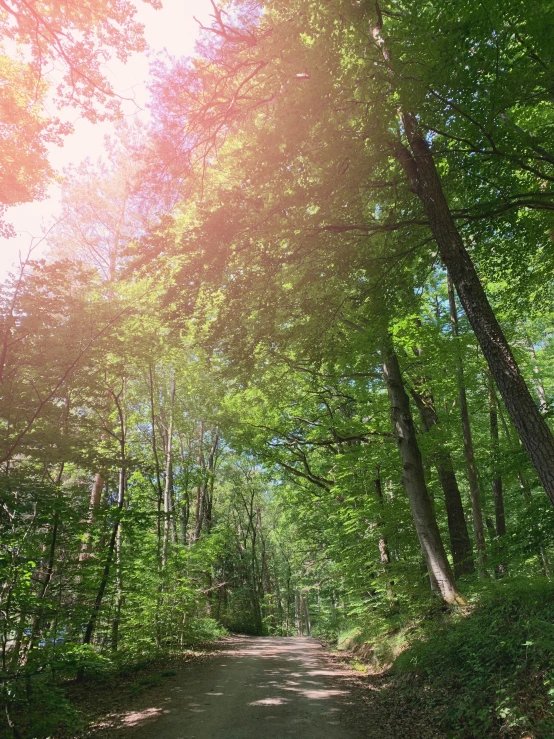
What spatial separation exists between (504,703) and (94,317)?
763 centimetres

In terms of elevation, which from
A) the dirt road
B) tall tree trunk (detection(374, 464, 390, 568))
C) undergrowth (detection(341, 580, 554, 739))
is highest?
tall tree trunk (detection(374, 464, 390, 568))

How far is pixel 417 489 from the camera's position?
8055mm

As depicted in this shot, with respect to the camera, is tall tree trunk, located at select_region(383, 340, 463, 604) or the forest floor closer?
the forest floor

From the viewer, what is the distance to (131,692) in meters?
6.51

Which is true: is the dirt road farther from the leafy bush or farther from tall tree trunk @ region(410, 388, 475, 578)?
tall tree trunk @ region(410, 388, 475, 578)

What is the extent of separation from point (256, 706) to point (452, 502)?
6924 millimetres

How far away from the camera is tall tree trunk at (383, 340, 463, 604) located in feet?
23.4

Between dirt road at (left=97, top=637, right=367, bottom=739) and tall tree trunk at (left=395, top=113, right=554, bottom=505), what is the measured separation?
12.6 feet

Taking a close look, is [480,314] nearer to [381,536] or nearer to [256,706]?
[256,706]

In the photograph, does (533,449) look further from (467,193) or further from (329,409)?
(329,409)

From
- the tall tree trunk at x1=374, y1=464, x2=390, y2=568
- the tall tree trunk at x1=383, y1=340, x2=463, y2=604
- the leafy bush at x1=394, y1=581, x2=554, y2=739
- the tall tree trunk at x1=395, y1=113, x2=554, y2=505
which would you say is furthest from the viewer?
the tall tree trunk at x1=374, y1=464, x2=390, y2=568

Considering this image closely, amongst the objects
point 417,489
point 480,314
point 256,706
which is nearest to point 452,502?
point 417,489

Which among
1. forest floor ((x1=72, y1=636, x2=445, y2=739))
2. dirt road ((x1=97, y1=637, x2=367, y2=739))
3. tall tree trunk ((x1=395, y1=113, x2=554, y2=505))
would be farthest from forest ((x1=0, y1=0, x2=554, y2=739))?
dirt road ((x1=97, y1=637, x2=367, y2=739))

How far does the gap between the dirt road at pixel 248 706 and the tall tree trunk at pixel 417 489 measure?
8.31 ft
